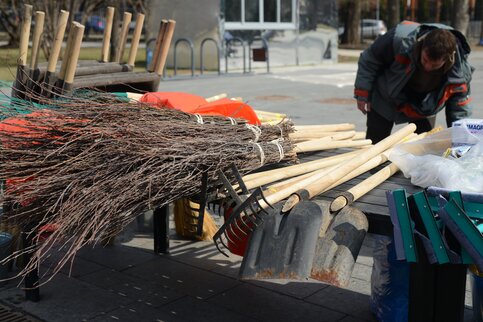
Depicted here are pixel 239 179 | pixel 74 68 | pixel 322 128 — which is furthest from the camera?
pixel 322 128

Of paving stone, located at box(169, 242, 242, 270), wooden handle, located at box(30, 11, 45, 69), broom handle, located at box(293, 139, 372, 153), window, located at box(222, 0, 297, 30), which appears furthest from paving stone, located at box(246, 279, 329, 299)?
window, located at box(222, 0, 297, 30)

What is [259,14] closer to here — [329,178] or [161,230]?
[161,230]

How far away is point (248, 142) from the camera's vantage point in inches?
131

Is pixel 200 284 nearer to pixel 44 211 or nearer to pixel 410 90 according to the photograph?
pixel 44 211

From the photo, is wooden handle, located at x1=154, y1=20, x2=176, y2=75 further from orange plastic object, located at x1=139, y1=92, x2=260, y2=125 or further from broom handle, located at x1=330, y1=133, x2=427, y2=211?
broom handle, located at x1=330, y1=133, x2=427, y2=211

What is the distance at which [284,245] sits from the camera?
2742 millimetres

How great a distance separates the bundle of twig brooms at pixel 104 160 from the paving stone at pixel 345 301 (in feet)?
3.43

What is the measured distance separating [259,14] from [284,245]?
17.2 m

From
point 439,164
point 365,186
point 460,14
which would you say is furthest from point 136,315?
point 460,14

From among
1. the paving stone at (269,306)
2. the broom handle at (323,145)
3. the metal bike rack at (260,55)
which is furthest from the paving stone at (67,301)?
the metal bike rack at (260,55)

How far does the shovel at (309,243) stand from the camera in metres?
2.61

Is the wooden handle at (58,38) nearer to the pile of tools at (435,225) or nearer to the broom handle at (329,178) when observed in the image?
the broom handle at (329,178)

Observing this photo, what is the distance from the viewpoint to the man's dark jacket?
4738mm

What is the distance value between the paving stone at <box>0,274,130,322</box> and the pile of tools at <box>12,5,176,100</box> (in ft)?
4.00
